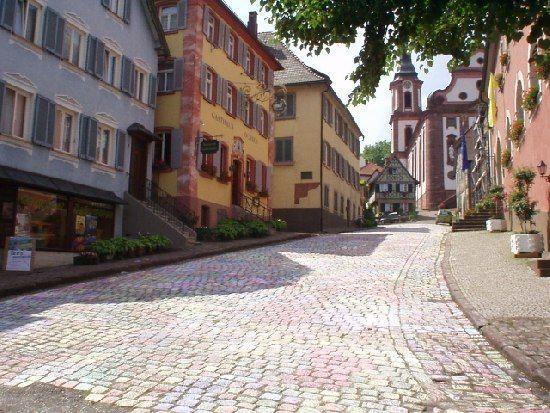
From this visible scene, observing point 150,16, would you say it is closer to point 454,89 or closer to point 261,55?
point 261,55

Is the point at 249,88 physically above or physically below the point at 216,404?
above

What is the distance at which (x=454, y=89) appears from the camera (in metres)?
64.9

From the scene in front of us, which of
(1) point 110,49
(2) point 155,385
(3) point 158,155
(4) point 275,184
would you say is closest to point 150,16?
(1) point 110,49

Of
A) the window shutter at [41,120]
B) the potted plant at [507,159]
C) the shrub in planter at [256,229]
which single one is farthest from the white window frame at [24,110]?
the potted plant at [507,159]

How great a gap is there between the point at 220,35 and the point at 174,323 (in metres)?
18.9

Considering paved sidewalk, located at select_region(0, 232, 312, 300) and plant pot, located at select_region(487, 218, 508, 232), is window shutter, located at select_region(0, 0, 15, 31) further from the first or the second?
A: plant pot, located at select_region(487, 218, 508, 232)

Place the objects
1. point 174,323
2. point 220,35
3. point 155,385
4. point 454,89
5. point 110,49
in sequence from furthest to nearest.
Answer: point 454,89 < point 220,35 < point 110,49 < point 174,323 < point 155,385

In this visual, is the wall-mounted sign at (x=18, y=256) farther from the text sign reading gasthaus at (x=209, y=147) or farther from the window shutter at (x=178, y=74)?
the window shutter at (x=178, y=74)

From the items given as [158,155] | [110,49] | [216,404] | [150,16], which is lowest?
[216,404]

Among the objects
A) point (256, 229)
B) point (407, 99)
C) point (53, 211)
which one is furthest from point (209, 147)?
point (407, 99)

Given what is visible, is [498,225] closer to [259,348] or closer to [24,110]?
[24,110]

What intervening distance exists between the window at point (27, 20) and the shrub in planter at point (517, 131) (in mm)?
15432

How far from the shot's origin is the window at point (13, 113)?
44.4 ft

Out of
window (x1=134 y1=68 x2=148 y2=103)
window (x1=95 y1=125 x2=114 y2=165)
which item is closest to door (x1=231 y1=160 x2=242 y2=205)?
window (x1=134 y1=68 x2=148 y2=103)
